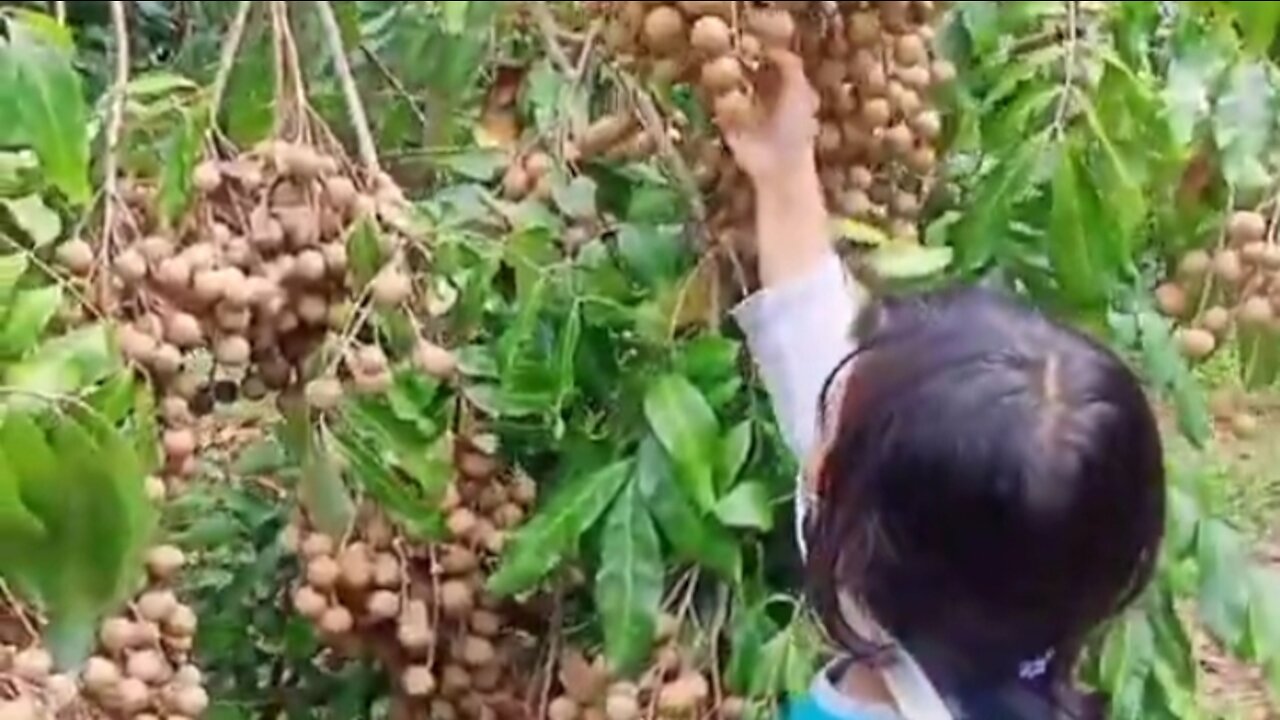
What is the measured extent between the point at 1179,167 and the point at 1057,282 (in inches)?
3.8

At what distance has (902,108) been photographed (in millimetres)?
1304

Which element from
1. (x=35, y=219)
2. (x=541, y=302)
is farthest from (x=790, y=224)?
(x=35, y=219)

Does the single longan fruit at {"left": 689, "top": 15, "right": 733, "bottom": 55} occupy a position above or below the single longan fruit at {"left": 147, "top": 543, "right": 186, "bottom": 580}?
above

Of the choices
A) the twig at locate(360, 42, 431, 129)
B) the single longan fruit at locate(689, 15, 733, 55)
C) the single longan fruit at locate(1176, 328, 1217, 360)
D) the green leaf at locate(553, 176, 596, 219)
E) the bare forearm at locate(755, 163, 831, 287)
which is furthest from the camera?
the twig at locate(360, 42, 431, 129)

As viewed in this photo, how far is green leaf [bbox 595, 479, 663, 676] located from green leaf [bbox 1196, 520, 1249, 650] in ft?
1.13

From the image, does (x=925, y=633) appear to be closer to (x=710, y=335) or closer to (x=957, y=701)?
(x=957, y=701)

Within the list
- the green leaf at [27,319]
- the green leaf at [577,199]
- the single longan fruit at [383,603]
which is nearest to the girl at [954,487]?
the green leaf at [577,199]

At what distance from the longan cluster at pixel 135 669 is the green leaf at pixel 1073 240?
1.49 feet

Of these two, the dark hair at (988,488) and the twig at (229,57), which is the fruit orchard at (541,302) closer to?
the twig at (229,57)

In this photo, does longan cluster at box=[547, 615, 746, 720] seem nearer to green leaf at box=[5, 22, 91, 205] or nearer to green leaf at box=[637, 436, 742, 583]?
green leaf at box=[637, 436, 742, 583]

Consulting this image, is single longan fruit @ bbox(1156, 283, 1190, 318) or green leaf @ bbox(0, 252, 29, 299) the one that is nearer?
green leaf @ bbox(0, 252, 29, 299)

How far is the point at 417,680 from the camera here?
1.42 metres

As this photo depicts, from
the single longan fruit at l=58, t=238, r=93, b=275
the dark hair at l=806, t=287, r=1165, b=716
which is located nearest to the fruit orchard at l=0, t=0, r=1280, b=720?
the single longan fruit at l=58, t=238, r=93, b=275

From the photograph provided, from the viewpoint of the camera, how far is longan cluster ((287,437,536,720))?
4.50ft
